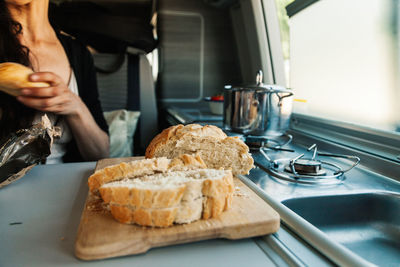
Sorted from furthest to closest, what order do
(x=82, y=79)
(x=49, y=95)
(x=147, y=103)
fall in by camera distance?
(x=147, y=103) < (x=82, y=79) < (x=49, y=95)

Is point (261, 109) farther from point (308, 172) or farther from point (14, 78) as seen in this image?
point (14, 78)

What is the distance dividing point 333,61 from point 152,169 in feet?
3.61

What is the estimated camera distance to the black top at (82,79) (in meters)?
1.40

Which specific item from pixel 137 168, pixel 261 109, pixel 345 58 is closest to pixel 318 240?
pixel 137 168

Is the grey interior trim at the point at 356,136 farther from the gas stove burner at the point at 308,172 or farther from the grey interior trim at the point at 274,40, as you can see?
the grey interior trim at the point at 274,40

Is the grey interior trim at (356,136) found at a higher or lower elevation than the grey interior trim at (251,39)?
lower

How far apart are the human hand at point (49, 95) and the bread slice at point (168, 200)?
0.54 m

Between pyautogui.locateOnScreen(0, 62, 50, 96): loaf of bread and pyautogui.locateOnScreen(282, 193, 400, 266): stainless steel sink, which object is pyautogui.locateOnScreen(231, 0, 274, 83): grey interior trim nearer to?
pyautogui.locateOnScreen(282, 193, 400, 266): stainless steel sink

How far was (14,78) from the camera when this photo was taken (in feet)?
2.81

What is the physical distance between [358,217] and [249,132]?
0.46 meters

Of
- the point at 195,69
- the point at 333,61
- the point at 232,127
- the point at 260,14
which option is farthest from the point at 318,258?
the point at 195,69

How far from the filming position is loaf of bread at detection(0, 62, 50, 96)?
839 millimetres

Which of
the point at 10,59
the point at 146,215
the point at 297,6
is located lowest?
the point at 146,215

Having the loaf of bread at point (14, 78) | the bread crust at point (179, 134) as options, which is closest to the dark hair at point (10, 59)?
the loaf of bread at point (14, 78)
